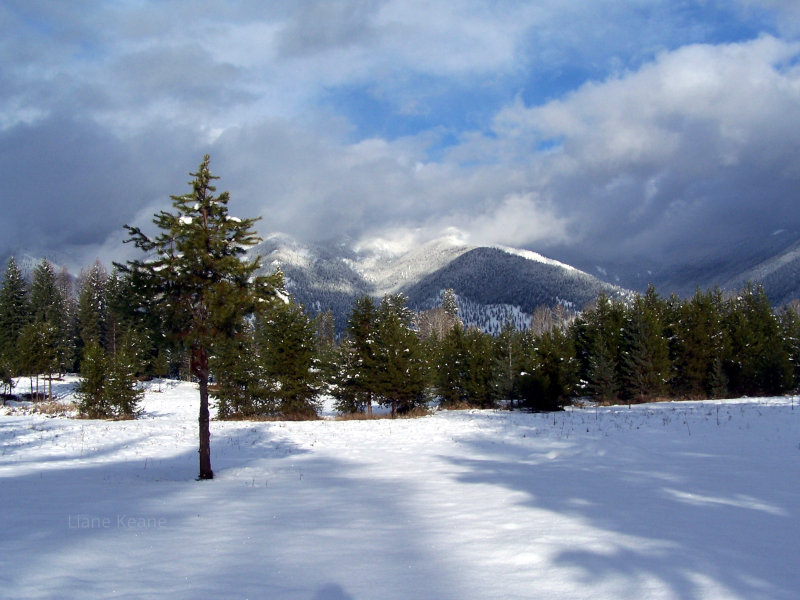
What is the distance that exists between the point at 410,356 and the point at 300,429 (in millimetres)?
10546

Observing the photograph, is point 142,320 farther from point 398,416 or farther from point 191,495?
point 398,416

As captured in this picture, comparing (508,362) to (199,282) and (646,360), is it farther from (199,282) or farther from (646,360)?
(199,282)

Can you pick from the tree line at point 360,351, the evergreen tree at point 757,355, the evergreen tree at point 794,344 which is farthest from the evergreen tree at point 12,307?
the evergreen tree at point 794,344

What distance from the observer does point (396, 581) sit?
559 cm

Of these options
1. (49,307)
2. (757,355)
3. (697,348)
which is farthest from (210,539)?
(49,307)

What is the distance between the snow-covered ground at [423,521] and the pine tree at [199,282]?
13.3 feet

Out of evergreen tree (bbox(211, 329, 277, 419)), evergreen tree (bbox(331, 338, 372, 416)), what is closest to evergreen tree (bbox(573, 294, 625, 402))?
evergreen tree (bbox(331, 338, 372, 416))

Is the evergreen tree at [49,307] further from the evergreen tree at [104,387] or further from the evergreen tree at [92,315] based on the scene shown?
the evergreen tree at [104,387]

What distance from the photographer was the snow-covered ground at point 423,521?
5.46m

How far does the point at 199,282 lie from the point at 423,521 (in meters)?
9.77

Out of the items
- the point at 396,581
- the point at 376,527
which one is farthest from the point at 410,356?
the point at 396,581

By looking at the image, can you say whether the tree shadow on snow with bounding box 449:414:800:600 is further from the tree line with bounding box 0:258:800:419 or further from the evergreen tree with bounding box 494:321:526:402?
the evergreen tree with bounding box 494:321:526:402

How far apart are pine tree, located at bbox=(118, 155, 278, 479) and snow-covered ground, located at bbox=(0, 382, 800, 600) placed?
4049 millimetres

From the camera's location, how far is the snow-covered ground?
17.9 feet
